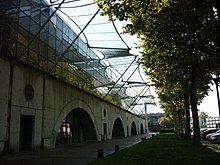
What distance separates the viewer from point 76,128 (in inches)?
1396

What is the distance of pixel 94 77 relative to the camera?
129 ft

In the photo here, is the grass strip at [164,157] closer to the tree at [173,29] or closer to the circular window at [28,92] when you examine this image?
the tree at [173,29]

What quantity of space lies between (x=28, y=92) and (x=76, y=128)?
1628cm

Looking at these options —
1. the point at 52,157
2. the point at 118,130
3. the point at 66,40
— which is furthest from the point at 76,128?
the point at 118,130

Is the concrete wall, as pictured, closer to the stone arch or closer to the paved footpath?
the stone arch

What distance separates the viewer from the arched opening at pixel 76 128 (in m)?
31.3

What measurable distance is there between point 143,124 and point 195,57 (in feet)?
287

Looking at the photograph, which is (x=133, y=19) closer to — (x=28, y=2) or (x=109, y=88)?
(x=28, y=2)

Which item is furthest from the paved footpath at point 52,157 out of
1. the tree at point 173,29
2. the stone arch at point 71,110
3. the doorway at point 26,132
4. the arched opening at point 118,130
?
the arched opening at point 118,130

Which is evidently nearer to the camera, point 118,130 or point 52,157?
point 52,157

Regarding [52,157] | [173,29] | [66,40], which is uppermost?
[66,40]

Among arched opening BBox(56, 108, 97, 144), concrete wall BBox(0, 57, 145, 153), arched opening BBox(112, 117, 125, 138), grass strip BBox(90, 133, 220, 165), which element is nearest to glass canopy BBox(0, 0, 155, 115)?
concrete wall BBox(0, 57, 145, 153)

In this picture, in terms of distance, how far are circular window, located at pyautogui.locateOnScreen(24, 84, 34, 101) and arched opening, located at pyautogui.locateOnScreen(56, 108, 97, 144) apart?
10.3 m

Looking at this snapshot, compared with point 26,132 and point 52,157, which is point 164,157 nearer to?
point 52,157
